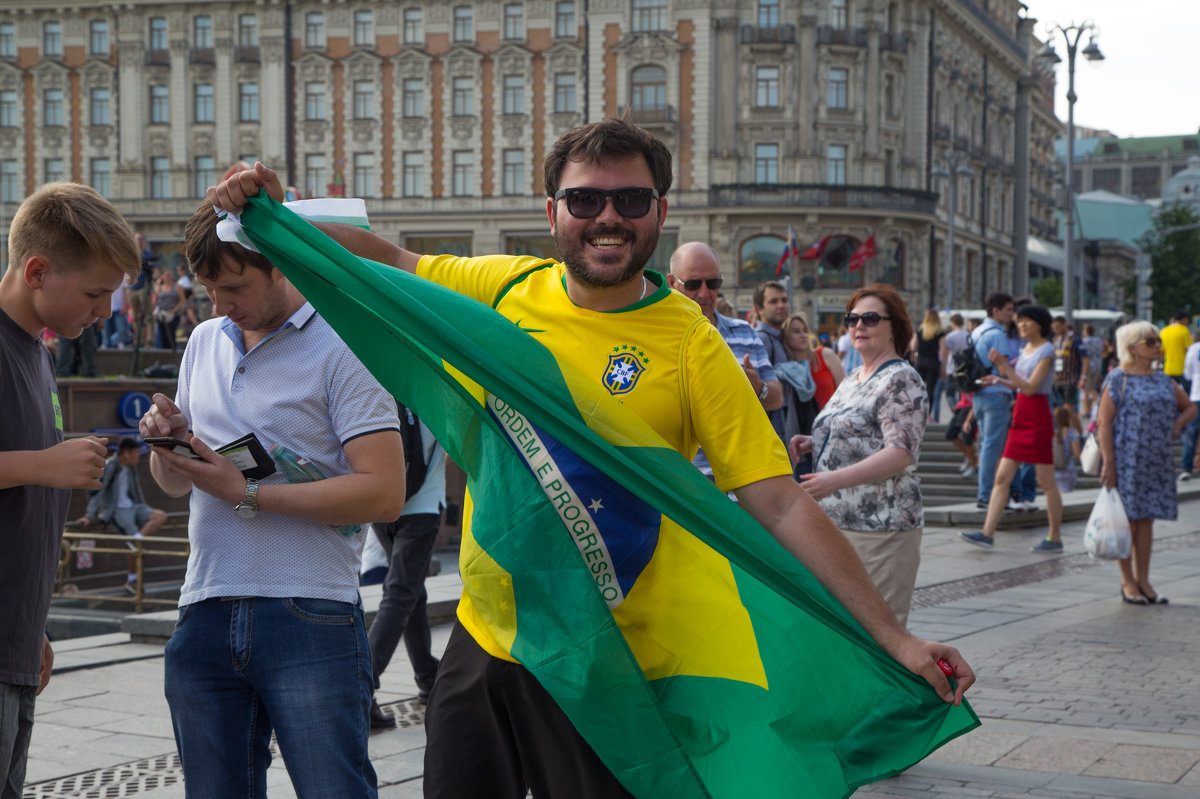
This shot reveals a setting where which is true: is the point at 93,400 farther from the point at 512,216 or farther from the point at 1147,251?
the point at 1147,251

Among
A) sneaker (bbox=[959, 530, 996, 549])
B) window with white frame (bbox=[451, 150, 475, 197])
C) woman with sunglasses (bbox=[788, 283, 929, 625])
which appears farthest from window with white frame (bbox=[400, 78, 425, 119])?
woman with sunglasses (bbox=[788, 283, 929, 625])

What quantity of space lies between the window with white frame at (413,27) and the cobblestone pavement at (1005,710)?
5378 cm

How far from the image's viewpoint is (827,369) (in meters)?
10.3

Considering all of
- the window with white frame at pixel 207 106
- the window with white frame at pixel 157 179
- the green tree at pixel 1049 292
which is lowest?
the green tree at pixel 1049 292

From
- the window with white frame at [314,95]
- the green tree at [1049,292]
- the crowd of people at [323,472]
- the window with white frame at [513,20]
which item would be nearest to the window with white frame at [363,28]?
the window with white frame at [314,95]

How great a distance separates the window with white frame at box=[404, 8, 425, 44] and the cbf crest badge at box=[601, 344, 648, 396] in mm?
60109

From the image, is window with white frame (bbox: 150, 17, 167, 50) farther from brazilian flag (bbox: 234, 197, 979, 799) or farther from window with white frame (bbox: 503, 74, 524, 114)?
brazilian flag (bbox: 234, 197, 979, 799)

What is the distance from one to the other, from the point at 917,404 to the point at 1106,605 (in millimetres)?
4593

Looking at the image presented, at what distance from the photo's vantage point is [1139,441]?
986 cm

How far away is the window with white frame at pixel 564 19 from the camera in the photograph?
59.5 meters

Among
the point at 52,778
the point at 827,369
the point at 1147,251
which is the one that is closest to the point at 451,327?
the point at 52,778

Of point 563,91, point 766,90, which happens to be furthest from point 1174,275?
point 563,91

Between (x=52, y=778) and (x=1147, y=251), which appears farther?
(x=1147, y=251)

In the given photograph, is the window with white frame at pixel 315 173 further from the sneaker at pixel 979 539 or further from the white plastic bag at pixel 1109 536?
the white plastic bag at pixel 1109 536
